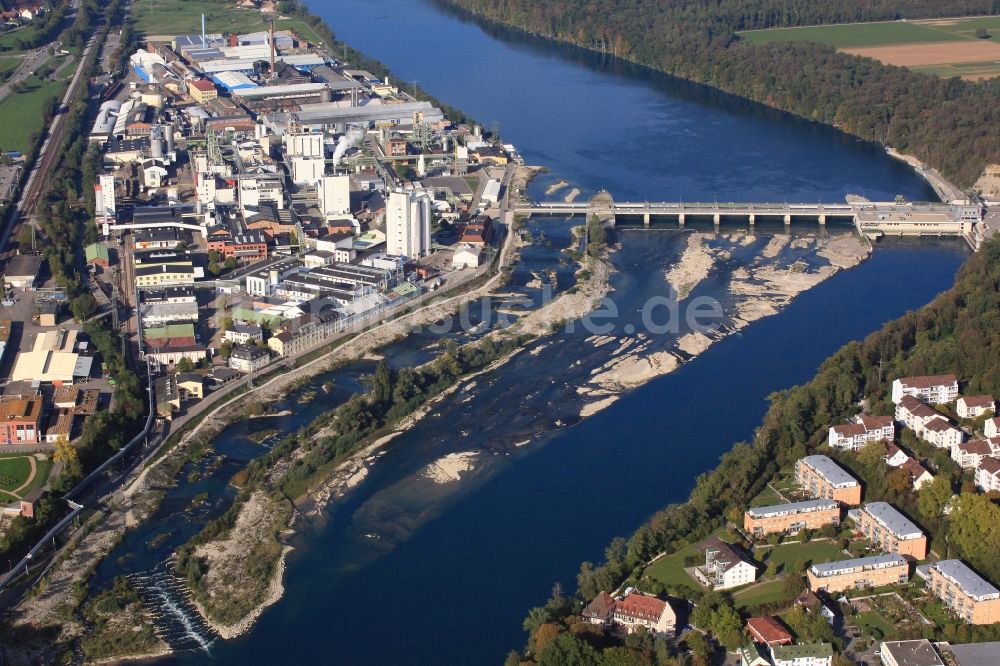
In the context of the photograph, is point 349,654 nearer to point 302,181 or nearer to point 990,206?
point 302,181

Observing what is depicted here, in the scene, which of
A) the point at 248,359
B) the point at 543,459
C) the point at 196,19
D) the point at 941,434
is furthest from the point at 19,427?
the point at 196,19

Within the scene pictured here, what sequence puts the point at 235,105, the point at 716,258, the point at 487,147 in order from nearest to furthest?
the point at 716,258, the point at 487,147, the point at 235,105

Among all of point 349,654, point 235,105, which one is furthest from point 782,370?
point 235,105

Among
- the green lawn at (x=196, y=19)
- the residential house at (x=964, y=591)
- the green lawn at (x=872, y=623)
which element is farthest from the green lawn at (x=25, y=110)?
the residential house at (x=964, y=591)

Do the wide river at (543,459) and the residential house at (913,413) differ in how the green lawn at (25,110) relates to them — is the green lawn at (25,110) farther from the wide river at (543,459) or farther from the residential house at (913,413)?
the residential house at (913,413)

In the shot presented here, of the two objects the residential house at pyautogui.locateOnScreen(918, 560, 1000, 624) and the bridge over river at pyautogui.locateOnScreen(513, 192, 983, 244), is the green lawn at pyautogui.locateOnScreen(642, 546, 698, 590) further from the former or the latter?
the bridge over river at pyautogui.locateOnScreen(513, 192, 983, 244)

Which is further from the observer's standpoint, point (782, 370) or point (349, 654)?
point (782, 370)

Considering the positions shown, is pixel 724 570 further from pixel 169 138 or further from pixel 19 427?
pixel 169 138

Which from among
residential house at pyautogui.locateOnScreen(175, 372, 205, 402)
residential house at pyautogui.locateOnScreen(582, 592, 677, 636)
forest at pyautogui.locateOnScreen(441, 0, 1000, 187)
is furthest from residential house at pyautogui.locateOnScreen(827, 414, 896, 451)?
forest at pyautogui.locateOnScreen(441, 0, 1000, 187)
